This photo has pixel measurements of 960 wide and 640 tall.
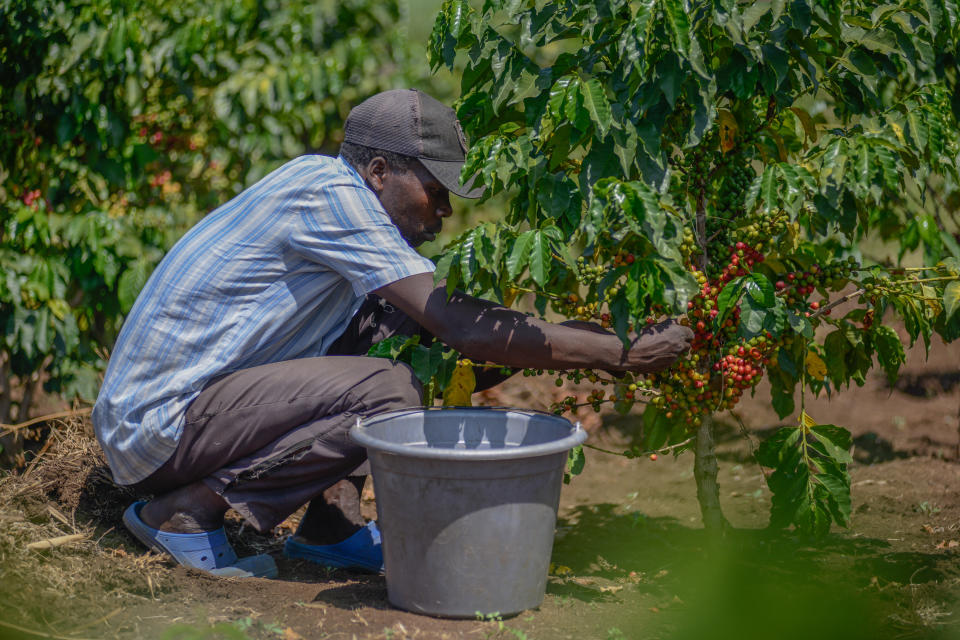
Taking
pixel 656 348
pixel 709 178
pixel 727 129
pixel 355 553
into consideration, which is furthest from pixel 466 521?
pixel 727 129

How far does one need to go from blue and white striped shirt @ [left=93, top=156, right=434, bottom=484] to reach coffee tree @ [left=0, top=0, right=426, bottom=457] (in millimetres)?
1116

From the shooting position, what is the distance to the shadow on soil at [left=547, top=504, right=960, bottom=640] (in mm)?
1943

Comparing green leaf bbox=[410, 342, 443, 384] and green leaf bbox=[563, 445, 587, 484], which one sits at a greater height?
green leaf bbox=[410, 342, 443, 384]

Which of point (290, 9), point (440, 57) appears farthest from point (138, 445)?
point (290, 9)

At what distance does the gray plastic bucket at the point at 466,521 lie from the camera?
2100 mm

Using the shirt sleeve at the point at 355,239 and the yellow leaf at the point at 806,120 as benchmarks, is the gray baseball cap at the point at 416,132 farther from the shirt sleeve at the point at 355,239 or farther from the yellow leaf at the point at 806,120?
the yellow leaf at the point at 806,120

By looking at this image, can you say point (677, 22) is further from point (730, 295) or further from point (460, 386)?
point (460, 386)

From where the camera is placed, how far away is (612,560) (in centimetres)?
286

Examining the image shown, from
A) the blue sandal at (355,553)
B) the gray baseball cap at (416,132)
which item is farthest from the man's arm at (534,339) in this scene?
the blue sandal at (355,553)

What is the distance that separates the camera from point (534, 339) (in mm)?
2297

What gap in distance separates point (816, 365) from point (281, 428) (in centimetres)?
145

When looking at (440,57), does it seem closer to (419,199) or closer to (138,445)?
(419,199)

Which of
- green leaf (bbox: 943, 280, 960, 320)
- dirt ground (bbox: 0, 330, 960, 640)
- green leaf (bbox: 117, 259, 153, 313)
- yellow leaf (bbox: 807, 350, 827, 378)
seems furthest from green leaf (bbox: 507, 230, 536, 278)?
green leaf (bbox: 117, 259, 153, 313)

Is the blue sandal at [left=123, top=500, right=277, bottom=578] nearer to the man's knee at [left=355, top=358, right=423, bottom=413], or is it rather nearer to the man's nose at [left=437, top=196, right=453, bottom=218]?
the man's knee at [left=355, top=358, right=423, bottom=413]
